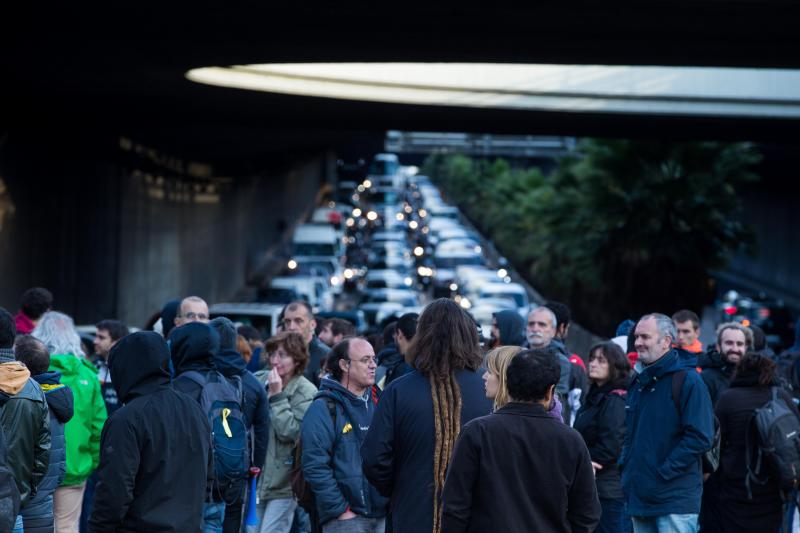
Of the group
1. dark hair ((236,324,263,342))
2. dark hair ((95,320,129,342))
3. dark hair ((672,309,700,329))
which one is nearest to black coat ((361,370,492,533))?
dark hair ((95,320,129,342))

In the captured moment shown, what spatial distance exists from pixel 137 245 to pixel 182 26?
19696 mm

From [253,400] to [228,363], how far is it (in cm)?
41

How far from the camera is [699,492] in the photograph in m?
8.41

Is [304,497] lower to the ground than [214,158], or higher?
lower

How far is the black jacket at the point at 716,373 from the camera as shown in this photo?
10695 millimetres

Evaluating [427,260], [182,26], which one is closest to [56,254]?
[182,26]

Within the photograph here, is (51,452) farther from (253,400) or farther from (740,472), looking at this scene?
(740,472)

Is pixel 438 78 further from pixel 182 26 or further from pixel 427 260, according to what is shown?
pixel 427 260

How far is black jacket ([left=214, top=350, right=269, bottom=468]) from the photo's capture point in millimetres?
8312

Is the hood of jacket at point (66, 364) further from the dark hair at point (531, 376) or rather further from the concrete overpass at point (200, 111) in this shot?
the concrete overpass at point (200, 111)

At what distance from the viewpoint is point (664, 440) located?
8328 mm

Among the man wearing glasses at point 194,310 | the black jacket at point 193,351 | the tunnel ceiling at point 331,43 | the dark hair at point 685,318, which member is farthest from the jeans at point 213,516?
the tunnel ceiling at point 331,43

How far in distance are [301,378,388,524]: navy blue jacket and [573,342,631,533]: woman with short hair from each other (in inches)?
81.8

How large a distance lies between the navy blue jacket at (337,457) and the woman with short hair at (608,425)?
208 cm
